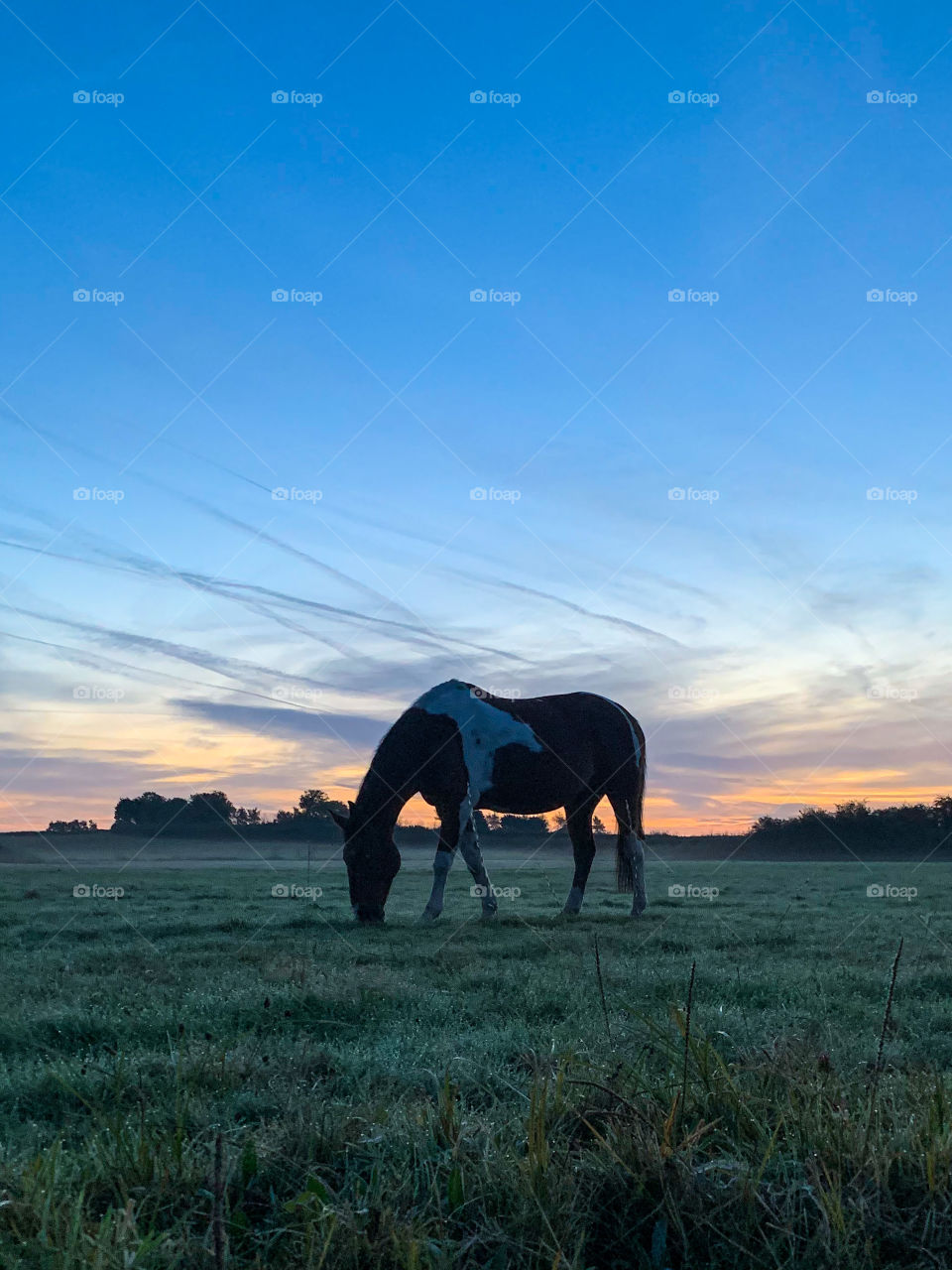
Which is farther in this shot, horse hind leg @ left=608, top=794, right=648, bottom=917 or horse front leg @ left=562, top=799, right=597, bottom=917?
horse hind leg @ left=608, top=794, right=648, bottom=917

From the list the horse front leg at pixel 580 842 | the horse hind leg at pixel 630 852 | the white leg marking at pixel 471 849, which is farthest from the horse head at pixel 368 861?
the horse hind leg at pixel 630 852

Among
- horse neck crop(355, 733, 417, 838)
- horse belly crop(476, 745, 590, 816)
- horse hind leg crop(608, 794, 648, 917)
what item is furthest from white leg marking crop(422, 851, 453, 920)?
horse hind leg crop(608, 794, 648, 917)

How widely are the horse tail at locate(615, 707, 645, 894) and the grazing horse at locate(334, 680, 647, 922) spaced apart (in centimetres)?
2

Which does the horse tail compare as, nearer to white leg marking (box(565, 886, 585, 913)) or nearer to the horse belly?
white leg marking (box(565, 886, 585, 913))

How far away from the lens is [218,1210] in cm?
192

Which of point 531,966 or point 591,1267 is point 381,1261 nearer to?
point 591,1267

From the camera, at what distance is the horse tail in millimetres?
14773

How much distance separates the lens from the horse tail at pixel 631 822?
48.5 ft

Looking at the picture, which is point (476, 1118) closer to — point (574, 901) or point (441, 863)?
point (441, 863)

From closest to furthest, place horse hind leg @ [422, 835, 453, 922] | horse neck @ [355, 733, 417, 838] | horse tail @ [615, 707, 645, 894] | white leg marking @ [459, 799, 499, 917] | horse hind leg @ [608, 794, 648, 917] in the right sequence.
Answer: horse hind leg @ [422, 835, 453, 922]
horse neck @ [355, 733, 417, 838]
white leg marking @ [459, 799, 499, 917]
horse hind leg @ [608, 794, 648, 917]
horse tail @ [615, 707, 645, 894]

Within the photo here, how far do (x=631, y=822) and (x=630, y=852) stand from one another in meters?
0.74

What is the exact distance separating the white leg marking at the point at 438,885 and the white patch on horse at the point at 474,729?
0.57 metres

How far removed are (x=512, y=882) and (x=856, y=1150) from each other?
22.1m

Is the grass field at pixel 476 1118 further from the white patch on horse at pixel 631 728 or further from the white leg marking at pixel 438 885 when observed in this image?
the white patch on horse at pixel 631 728
